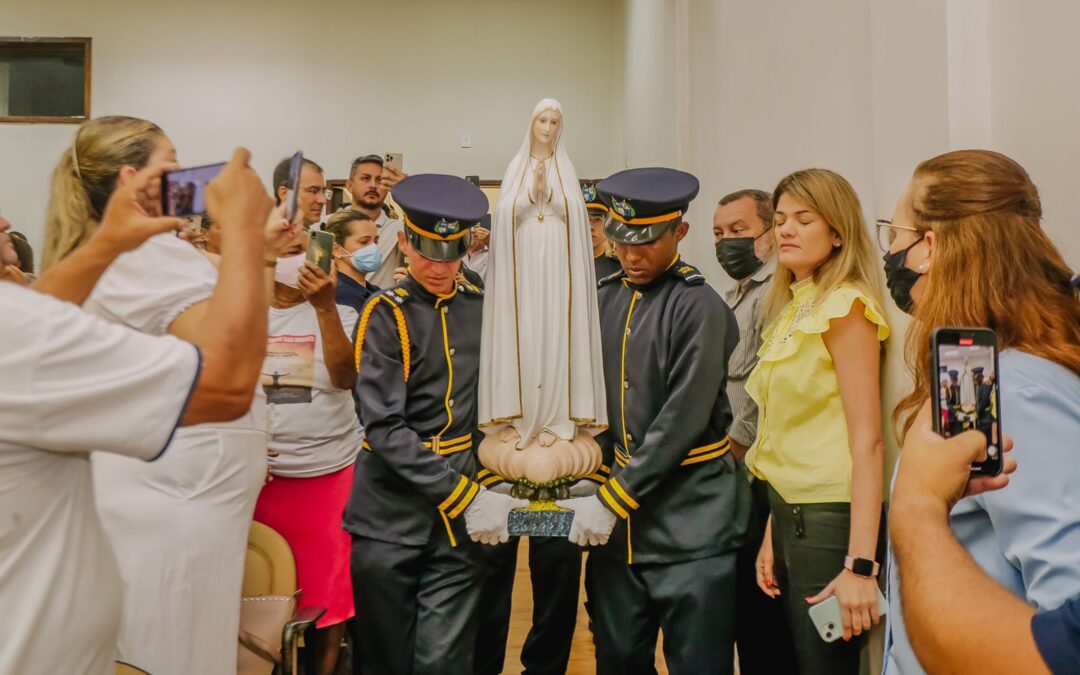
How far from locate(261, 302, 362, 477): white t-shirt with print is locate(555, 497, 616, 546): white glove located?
1.17 metres

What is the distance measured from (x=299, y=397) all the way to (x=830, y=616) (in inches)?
70.8

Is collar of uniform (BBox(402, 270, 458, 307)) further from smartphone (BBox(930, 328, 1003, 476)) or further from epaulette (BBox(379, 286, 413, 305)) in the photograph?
smartphone (BBox(930, 328, 1003, 476))

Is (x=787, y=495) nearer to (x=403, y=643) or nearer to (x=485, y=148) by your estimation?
(x=403, y=643)

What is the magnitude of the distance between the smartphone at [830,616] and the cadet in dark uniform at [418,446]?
0.85 metres

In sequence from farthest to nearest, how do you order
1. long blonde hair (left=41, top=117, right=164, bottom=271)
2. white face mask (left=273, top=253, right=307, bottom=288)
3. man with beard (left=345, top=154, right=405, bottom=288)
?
man with beard (left=345, top=154, right=405, bottom=288) < white face mask (left=273, top=253, right=307, bottom=288) < long blonde hair (left=41, top=117, right=164, bottom=271)

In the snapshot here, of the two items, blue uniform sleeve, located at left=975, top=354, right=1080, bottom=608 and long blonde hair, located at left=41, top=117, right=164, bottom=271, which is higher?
long blonde hair, located at left=41, top=117, right=164, bottom=271

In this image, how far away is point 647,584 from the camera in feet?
7.23

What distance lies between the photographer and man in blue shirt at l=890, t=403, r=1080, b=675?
0.80 metres

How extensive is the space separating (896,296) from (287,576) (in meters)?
1.65

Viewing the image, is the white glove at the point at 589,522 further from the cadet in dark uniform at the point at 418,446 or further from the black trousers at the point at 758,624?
the black trousers at the point at 758,624

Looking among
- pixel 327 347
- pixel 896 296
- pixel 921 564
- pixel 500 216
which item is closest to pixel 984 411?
pixel 921 564

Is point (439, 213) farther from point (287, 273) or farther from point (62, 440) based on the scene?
point (62, 440)

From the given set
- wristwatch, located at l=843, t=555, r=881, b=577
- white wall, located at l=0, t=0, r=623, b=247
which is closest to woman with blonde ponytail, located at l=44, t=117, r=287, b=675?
wristwatch, located at l=843, t=555, r=881, b=577

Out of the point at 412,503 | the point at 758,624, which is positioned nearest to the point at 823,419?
the point at 758,624
